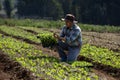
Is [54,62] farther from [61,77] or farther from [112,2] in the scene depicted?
[112,2]

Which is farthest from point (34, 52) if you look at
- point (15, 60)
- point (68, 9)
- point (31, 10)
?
point (31, 10)

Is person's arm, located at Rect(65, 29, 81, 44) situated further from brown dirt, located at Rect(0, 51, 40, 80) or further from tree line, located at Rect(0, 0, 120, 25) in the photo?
tree line, located at Rect(0, 0, 120, 25)

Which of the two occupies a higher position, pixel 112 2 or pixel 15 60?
pixel 15 60

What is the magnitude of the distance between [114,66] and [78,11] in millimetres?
60853

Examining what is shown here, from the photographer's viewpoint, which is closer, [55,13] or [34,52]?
[34,52]

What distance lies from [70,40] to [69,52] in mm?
606

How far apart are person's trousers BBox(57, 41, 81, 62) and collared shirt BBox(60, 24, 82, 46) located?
→ 0.73 ft

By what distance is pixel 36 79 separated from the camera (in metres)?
10.2

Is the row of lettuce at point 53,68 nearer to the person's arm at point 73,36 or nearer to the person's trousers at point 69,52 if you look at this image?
the person's trousers at point 69,52

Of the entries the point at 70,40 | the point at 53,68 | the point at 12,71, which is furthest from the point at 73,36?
the point at 12,71

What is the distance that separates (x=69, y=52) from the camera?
14109 millimetres

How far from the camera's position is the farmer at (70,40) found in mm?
13695

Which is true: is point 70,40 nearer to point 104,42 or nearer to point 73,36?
point 73,36

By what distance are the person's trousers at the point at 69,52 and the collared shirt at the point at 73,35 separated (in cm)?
22
